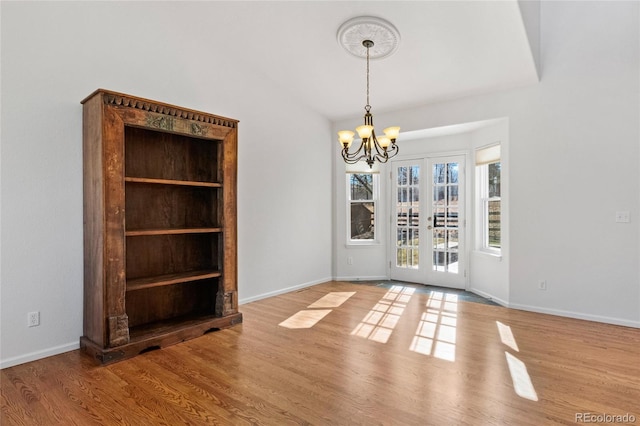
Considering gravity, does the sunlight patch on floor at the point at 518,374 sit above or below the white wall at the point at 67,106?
below

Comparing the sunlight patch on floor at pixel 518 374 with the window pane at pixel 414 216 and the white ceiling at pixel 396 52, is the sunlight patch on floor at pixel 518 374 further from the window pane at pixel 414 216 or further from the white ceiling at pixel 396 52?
the white ceiling at pixel 396 52

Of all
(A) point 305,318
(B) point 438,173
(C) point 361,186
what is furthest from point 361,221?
(A) point 305,318

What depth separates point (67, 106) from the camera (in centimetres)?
316

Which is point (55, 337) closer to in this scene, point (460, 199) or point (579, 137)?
point (460, 199)

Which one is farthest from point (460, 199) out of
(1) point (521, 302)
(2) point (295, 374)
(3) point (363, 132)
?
(2) point (295, 374)

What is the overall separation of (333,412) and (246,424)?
1.71 ft

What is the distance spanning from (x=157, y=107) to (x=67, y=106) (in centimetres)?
77

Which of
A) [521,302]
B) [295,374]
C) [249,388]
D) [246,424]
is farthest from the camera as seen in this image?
[521,302]

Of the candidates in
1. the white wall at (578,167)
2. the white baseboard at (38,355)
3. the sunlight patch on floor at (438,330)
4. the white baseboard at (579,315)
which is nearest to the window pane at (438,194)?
the white wall at (578,167)

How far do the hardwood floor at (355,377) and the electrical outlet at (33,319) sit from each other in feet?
1.01

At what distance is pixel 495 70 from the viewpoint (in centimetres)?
414

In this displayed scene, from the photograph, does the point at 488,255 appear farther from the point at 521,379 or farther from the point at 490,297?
the point at 521,379

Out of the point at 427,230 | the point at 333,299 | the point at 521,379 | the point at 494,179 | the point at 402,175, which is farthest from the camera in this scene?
the point at 402,175

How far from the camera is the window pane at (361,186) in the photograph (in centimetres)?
623
